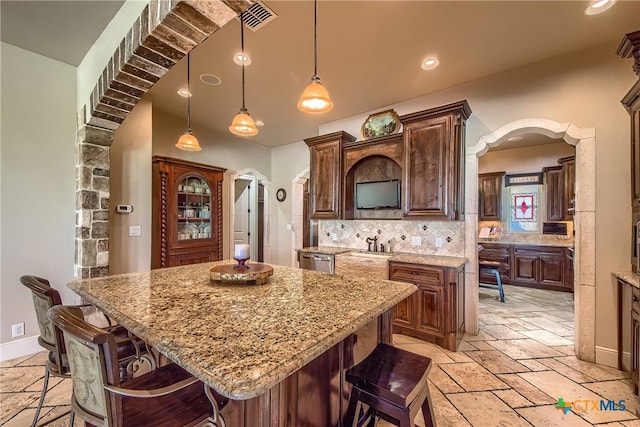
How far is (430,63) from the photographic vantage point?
2.84 m

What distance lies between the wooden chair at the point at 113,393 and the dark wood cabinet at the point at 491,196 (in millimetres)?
6510

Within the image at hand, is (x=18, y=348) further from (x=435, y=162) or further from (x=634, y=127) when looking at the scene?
(x=634, y=127)

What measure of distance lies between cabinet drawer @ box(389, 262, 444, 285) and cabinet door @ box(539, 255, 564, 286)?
375 centimetres

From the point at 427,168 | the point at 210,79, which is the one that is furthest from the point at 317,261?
the point at 210,79

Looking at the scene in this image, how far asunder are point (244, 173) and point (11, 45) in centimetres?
331

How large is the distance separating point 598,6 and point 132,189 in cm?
478

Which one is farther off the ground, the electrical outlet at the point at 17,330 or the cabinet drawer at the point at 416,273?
the cabinet drawer at the point at 416,273

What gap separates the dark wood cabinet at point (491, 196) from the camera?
19.4 feet

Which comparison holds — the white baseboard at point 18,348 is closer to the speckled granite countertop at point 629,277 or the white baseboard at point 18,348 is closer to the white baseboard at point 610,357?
the speckled granite countertop at point 629,277

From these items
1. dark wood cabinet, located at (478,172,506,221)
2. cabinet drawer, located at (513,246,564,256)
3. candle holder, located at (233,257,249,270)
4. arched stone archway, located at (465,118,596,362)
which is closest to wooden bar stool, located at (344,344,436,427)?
candle holder, located at (233,257,249,270)

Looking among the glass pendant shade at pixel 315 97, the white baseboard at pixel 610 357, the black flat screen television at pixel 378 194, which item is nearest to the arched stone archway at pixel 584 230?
the white baseboard at pixel 610 357

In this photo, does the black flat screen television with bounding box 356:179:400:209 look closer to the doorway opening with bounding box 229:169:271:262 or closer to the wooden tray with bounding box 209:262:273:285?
the wooden tray with bounding box 209:262:273:285

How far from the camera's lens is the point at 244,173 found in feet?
17.9

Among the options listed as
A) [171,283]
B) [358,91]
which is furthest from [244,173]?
[171,283]
